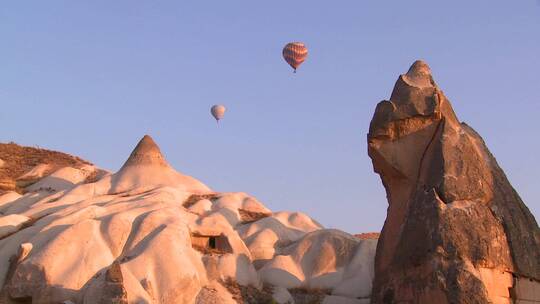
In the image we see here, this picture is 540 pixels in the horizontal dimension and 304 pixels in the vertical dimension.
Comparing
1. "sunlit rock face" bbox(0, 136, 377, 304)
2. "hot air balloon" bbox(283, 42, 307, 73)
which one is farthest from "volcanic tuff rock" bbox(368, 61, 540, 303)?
"hot air balloon" bbox(283, 42, 307, 73)

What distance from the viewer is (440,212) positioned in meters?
14.3

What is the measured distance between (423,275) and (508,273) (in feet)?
5.58

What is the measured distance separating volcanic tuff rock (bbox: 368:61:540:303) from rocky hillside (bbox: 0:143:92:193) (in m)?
19.9

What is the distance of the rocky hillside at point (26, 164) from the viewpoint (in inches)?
1266

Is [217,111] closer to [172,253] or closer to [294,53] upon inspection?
[294,53]

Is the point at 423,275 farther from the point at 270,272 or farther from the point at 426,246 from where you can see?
the point at 270,272

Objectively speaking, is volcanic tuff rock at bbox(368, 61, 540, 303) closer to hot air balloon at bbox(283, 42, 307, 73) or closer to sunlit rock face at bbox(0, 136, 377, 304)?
sunlit rock face at bbox(0, 136, 377, 304)

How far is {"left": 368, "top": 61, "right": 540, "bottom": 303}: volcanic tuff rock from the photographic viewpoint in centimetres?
1386

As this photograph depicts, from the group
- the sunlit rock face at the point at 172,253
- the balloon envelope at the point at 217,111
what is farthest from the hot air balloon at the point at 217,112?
the sunlit rock face at the point at 172,253

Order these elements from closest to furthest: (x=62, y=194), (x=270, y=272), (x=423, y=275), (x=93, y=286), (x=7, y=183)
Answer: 1. (x=423, y=275)
2. (x=93, y=286)
3. (x=270, y=272)
4. (x=62, y=194)
5. (x=7, y=183)

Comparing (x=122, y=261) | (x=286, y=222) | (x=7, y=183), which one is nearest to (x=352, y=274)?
(x=286, y=222)

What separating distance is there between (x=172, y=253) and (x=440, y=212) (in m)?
7.72

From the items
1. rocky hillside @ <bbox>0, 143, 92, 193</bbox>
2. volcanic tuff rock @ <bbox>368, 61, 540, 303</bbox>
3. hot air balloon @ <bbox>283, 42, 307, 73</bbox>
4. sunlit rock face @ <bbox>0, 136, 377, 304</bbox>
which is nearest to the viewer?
volcanic tuff rock @ <bbox>368, 61, 540, 303</bbox>

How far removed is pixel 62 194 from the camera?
28.5 metres
